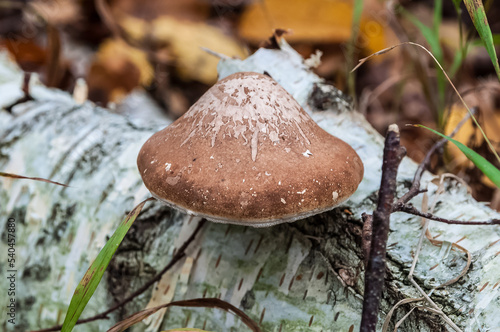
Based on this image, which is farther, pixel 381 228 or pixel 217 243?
pixel 217 243

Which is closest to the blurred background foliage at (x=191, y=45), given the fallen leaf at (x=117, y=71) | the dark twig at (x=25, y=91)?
the fallen leaf at (x=117, y=71)

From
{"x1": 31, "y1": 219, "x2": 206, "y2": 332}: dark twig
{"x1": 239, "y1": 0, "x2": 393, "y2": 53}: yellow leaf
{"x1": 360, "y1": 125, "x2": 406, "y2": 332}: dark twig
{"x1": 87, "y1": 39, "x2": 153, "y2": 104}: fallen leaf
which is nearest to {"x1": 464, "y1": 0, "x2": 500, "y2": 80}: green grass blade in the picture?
{"x1": 360, "y1": 125, "x2": 406, "y2": 332}: dark twig

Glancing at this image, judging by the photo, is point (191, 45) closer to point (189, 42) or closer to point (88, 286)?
point (189, 42)

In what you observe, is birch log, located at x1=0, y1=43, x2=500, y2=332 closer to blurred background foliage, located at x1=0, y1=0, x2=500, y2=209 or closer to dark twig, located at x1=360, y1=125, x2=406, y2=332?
dark twig, located at x1=360, y1=125, x2=406, y2=332

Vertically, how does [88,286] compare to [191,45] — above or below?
below

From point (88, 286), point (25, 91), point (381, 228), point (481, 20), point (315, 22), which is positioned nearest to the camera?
point (381, 228)

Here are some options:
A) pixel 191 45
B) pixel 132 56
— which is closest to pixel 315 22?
pixel 191 45

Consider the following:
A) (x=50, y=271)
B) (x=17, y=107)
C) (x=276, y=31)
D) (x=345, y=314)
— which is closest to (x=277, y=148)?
(x=345, y=314)
